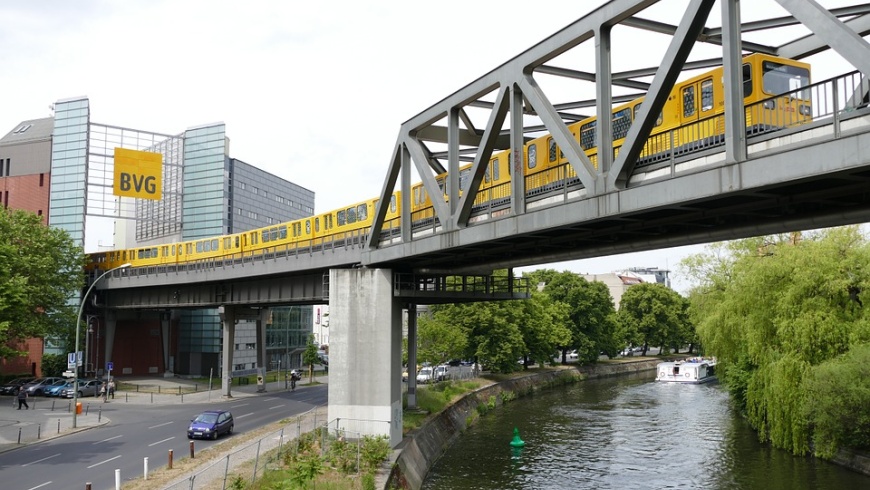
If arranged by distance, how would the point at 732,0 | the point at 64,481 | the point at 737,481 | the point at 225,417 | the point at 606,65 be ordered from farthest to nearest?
1. the point at 225,417
2. the point at 737,481
3. the point at 64,481
4. the point at 606,65
5. the point at 732,0

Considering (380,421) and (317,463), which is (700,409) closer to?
(380,421)

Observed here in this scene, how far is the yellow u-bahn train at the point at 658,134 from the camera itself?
16812 millimetres

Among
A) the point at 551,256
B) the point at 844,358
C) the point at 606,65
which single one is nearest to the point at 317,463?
the point at 551,256

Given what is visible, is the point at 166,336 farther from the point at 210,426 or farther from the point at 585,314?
the point at 585,314

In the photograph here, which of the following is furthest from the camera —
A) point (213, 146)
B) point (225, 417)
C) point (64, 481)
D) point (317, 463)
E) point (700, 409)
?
point (213, 146)

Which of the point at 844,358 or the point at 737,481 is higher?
the point at 844,358

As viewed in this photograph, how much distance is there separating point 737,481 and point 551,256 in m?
13.0

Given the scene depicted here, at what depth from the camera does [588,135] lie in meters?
23.2

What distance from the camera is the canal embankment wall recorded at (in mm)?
28500

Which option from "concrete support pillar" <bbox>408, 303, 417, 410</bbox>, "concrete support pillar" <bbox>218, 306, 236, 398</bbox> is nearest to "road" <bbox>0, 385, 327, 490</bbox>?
"concrete support pillar" <bbox>218, 306, 236, 398</bbox>

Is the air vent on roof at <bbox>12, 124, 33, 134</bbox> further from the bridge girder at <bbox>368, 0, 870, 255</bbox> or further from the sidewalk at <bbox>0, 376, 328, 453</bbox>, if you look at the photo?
the bridge girder at <bbox>368, 0, 870, 255</bbox>

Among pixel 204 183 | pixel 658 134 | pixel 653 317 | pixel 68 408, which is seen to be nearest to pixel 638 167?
pixel 658 134

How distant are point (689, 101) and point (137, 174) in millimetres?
58820

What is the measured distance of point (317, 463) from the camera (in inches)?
840
